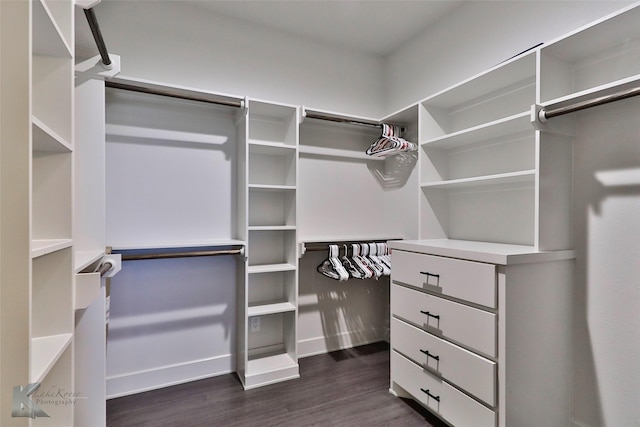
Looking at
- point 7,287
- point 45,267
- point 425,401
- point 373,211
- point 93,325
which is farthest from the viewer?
point 373,211

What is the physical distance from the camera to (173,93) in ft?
6.51

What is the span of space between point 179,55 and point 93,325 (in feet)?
6.22

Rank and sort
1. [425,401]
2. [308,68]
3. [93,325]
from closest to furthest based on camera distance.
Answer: [93,325] → [425,401] → [308,68]

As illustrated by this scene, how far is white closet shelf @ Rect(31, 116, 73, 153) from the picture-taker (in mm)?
853

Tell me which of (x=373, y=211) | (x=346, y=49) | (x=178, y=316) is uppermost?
(x=346, y=49)

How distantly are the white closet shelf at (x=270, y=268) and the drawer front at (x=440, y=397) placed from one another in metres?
0.96

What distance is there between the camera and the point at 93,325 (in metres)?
1.52

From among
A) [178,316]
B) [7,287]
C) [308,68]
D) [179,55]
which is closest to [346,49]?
[308,68]

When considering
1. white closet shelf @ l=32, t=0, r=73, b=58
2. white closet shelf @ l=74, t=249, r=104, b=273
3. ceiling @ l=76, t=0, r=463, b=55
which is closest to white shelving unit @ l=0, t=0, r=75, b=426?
white closet shelf @ l=32, t=0, r=73, b=58

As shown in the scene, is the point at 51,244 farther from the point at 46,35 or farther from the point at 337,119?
the point at 337,119

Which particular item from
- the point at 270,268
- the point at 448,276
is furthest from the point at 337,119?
the point at 448,276

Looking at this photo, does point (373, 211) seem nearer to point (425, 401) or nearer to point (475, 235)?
point (475, 235)

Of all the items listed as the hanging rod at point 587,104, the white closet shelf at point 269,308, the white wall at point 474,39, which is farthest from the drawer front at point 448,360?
the white wall at point 474,39

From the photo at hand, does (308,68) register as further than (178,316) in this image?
Yes
